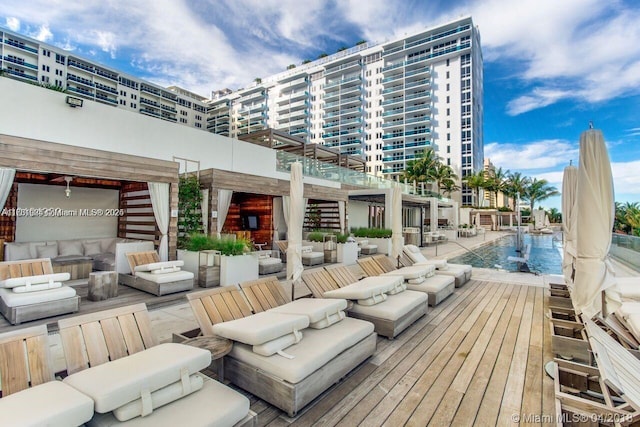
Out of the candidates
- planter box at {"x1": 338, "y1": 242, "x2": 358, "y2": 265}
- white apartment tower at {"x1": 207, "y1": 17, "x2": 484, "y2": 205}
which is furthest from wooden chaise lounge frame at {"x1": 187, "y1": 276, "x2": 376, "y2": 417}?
white apartment tower at {"x1": 207, "y1": 17, "x2": 484, "y2": 205}

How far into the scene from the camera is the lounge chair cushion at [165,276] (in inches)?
213

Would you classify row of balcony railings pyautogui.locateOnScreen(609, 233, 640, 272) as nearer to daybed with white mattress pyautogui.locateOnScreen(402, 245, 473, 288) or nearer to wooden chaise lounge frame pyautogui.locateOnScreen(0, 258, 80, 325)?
daybed with white mattress pyautogui.locateOnScreen(402, 245, 473, 288)

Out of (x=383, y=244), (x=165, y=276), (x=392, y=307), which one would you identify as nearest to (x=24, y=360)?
(x=392, y=307)

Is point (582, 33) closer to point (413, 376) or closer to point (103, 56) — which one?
point (413, 376)

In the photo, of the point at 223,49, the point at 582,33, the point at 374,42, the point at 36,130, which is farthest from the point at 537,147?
the point at 36,130

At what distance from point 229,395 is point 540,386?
8.43 feet

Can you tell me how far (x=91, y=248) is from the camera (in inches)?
311

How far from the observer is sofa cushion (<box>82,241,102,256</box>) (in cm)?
777

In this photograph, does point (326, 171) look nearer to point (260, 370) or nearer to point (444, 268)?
point (444, 268)

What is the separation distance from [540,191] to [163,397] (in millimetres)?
48458

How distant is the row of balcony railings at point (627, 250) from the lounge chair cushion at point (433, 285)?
5106 millimetres

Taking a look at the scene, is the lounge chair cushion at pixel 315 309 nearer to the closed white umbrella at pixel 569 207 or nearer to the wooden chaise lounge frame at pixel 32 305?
the wooden chaise lounge frame at pixel 32 305

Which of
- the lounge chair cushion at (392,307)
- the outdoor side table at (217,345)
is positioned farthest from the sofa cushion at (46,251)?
the lounge chair cushion at (392,307)

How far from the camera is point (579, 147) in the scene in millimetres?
3086
